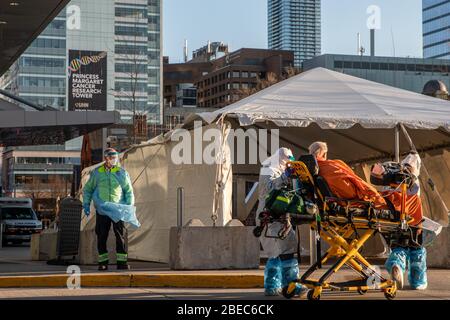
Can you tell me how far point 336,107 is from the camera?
1552 cm

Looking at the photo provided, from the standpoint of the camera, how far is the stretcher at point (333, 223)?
9156 mm

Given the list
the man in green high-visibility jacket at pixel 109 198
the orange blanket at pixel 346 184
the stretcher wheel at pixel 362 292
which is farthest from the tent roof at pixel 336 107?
the stretcher wheel at pixel 362 292

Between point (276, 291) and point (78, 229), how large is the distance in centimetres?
691

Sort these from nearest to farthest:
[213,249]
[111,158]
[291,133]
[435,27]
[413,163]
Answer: [413,163] → [213,249] → [111,158] → [291,133] → [435,27]

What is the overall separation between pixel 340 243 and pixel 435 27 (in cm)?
16296

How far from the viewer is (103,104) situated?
448ft

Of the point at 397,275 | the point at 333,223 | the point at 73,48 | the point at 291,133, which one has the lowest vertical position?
the point at 397,275

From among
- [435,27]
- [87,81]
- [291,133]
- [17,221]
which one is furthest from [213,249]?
[435,27]

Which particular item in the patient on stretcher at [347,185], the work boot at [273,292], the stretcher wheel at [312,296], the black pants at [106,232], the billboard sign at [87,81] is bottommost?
the work boot at [273,292]

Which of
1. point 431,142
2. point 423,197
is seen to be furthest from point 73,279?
point 431,142

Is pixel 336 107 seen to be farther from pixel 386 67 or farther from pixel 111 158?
pixel 386 67

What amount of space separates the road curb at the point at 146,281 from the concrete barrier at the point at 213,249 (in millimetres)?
1742

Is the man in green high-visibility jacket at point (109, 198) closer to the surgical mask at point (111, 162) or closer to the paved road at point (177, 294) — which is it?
the surgical mask at point (111, 162)
